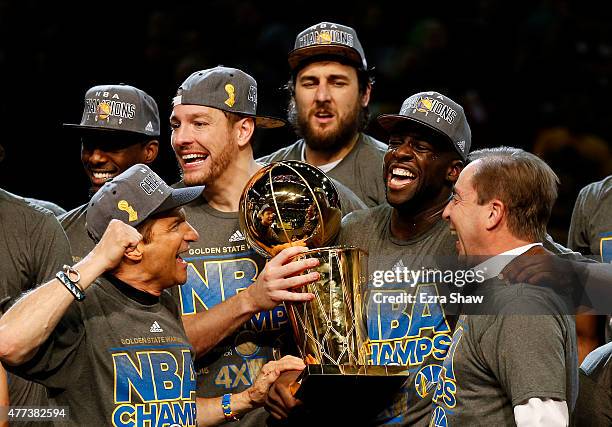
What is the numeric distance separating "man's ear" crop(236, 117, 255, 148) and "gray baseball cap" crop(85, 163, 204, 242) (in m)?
0.77

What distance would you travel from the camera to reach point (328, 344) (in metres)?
3.04

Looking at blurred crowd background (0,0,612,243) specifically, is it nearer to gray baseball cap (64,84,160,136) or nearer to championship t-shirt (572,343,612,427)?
gray baseball cap (64,84,160,136)

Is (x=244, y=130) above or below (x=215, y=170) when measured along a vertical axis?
above

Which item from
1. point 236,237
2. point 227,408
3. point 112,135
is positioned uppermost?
point 112,135

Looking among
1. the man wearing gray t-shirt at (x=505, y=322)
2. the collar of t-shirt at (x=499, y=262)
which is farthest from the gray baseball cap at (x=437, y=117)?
the collar of t-shirt at (x=499, y=262)

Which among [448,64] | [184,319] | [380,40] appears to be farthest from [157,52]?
[184,319]

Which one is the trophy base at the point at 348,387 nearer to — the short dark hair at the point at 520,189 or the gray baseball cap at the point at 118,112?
the short dark hair at the point at 520,189

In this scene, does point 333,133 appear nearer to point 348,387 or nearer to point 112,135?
point 112,135

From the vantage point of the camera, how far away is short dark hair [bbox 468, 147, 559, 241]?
9.89 feet

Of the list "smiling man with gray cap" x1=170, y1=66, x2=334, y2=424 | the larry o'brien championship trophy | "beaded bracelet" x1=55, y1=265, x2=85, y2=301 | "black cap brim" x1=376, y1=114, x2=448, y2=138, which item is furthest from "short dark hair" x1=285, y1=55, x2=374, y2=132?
"beaded bracelet" x1=55, y1=265, x2=85, y2=301

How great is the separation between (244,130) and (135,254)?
3.32 feet

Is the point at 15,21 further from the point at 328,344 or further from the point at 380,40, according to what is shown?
the point at 328,344

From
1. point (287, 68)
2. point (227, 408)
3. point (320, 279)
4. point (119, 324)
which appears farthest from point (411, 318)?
point (287, 68)

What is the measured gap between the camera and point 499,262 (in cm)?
298
